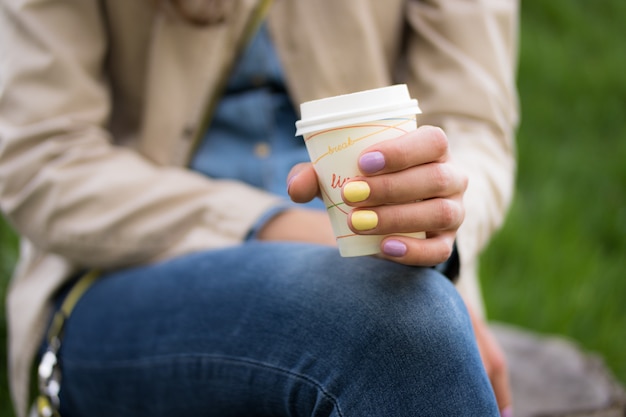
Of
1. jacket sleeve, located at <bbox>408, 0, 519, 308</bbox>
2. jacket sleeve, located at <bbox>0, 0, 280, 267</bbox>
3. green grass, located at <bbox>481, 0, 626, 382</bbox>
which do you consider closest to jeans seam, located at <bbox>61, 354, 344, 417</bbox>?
jacket sleeve, located at <bbox>0, 0, 280, 267</bbox>

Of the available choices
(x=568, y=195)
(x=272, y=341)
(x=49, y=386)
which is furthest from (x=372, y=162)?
(x=568, y=195)

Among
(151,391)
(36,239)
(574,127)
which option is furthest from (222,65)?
(574,127)

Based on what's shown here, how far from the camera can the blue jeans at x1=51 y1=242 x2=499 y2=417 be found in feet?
2.61

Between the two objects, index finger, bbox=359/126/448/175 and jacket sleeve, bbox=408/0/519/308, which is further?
jacket sleeve, bbox=408/0/519/308

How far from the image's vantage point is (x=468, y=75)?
1.23 metres

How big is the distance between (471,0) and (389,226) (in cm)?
67

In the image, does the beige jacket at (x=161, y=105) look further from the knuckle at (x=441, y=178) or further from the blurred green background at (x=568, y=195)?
the blurred green background at (x=568, y=195)

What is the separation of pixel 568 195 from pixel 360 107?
2471 millimetres

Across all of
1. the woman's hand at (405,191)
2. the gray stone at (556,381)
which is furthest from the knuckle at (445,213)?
the gray stone at (556,381)

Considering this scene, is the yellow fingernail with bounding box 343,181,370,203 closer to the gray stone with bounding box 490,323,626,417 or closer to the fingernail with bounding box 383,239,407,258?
the fingernail with bounding box 383,239,407,258

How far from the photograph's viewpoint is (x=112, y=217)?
1119 millimetres

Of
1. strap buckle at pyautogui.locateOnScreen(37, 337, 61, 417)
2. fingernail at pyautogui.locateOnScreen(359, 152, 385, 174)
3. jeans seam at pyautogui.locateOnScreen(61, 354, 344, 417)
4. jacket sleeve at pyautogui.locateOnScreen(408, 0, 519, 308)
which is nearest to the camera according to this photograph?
fingernail at pyautogui.locateOnScreen(359, 152, 385, 174)

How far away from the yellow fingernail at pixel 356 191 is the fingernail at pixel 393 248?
69 millimetres

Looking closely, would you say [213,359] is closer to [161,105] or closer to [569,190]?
[161,105]
